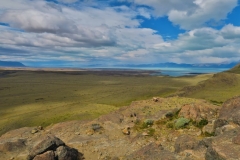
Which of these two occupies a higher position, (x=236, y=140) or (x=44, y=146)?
(x=236, y=140)

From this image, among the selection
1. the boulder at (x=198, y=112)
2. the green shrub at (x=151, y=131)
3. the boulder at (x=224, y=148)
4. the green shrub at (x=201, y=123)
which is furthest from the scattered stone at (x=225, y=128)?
the green shrub at (x=151, y=131)

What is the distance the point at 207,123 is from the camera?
2011 centimetres

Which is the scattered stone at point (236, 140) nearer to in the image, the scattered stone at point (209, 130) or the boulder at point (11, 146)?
the scattered stone at point (209, 130)

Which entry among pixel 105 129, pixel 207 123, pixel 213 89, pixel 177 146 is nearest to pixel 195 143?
pixel 177 146

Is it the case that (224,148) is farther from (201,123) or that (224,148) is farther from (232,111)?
(201,123)

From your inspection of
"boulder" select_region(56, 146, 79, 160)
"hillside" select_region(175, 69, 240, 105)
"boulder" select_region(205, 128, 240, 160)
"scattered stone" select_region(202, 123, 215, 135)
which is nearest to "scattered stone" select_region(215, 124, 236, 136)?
"boulder" select_region(205, 128, 240, 160)

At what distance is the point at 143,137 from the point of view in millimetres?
19969

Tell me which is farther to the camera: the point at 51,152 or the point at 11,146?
the point at 11,146

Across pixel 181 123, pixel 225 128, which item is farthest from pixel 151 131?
pixel 225 128

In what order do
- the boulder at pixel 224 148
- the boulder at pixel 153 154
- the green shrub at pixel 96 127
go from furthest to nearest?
1. the green shrub at pixel 96 127
2. the boulder at pixel 153 154
3. the boulder at pixel 224 148

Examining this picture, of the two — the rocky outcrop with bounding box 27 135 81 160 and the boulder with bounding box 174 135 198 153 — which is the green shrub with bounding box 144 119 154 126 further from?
the rocky outcrop with bounding box 27 135 81 160

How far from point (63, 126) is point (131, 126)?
840 centimetres

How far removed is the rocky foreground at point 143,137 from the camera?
44.2ft

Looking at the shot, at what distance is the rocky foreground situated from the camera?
1347 centimetres
